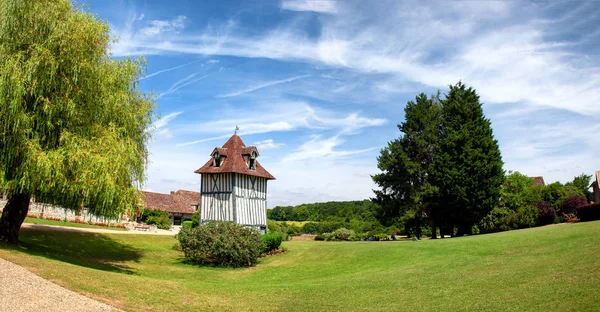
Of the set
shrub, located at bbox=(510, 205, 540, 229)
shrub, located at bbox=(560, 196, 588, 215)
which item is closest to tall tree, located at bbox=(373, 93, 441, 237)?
shrub, located at bbox=(510, 205, 540, 229)

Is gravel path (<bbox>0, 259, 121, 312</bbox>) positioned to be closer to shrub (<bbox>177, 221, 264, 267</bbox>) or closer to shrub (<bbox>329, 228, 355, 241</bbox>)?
shrub (<bbox>177, 221, 264, 267</bbox>)

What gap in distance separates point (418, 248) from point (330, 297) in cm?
959

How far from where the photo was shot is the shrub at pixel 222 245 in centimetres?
2291

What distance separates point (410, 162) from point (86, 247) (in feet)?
82.1

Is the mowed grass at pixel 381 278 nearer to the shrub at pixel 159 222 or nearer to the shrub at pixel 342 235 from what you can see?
the shrub at pixel 342 235

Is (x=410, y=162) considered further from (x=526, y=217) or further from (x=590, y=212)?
(x=590, y=212)

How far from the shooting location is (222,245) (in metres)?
22.9

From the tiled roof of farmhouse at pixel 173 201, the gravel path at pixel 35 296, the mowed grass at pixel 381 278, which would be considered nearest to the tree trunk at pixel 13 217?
the mowed grass at pixel 381 278

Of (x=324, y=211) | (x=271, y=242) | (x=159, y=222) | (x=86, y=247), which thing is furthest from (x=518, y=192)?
(x=324, y=211)

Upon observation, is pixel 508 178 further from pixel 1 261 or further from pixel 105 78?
pixel 1 261

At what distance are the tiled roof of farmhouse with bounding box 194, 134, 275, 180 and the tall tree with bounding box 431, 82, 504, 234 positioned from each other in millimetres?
13934

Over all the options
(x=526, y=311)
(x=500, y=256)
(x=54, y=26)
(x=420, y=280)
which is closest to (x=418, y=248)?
(x=500, y=256)

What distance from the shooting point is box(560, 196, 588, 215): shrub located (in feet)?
103

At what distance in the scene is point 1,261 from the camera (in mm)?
11922
